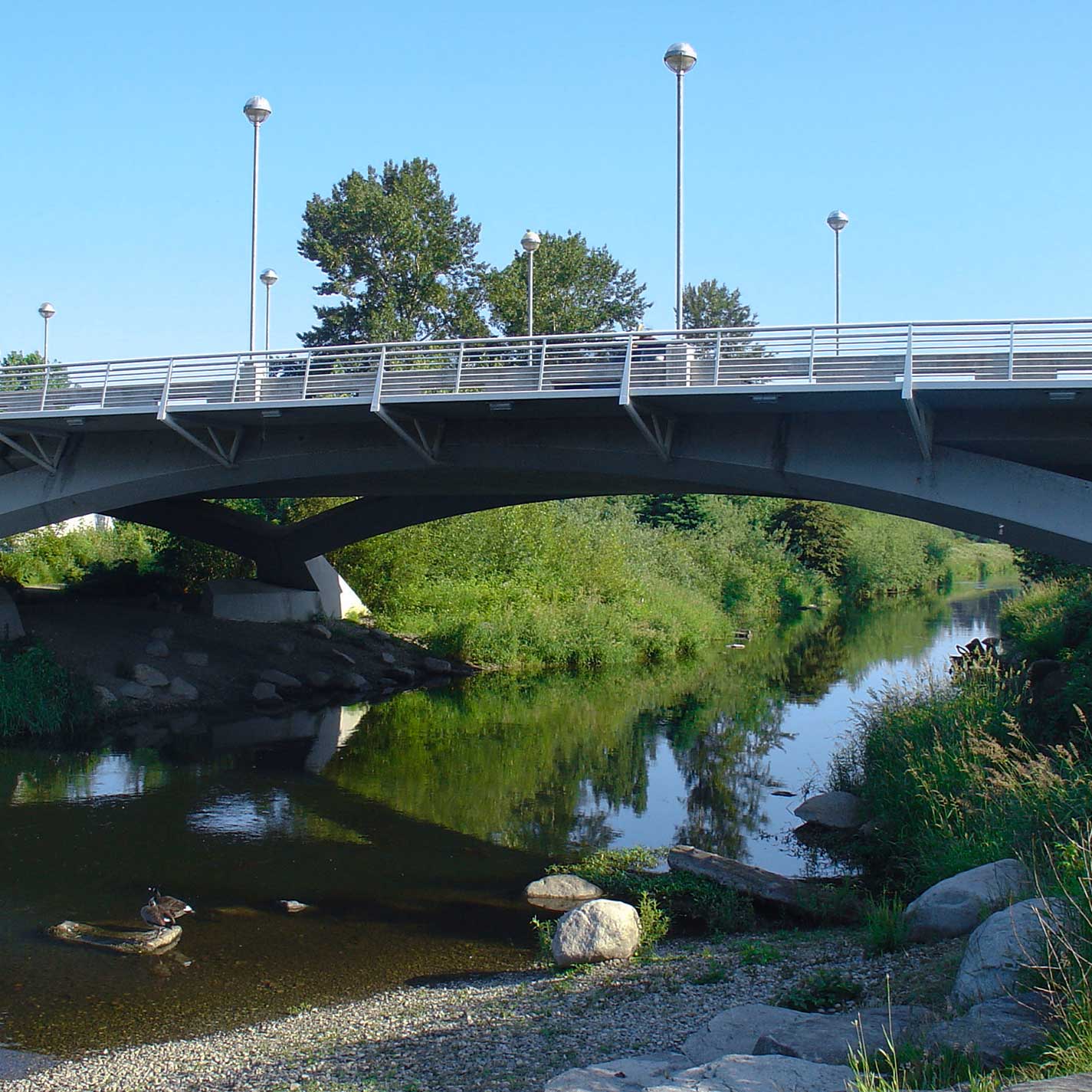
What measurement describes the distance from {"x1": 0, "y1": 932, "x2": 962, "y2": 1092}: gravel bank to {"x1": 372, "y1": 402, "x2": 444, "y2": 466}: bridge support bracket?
38.8 ft

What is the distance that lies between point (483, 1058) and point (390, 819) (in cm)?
977

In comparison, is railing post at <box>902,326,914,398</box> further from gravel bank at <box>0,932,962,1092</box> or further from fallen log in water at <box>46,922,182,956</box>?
fallen log in water at <box>46,922,182,956</box>

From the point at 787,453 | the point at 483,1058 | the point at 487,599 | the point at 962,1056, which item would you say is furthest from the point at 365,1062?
the point at 487,599

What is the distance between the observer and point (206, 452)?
2352cm

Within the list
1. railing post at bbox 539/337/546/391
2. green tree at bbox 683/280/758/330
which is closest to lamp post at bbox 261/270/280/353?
railing post at bbox 539/337/546/391

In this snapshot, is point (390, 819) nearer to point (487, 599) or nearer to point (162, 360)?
point (162, 360)

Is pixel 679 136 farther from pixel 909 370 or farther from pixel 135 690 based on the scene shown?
pixel 135 690

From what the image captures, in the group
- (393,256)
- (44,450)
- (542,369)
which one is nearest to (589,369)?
(542,369)

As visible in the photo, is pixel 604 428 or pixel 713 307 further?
pixel 713 307

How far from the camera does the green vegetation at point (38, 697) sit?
25.1 m

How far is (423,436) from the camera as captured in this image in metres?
21.6

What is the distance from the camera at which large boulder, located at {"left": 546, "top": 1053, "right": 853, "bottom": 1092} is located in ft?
20.5

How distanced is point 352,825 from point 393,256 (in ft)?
135

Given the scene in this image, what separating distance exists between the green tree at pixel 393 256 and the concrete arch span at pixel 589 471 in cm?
2537
